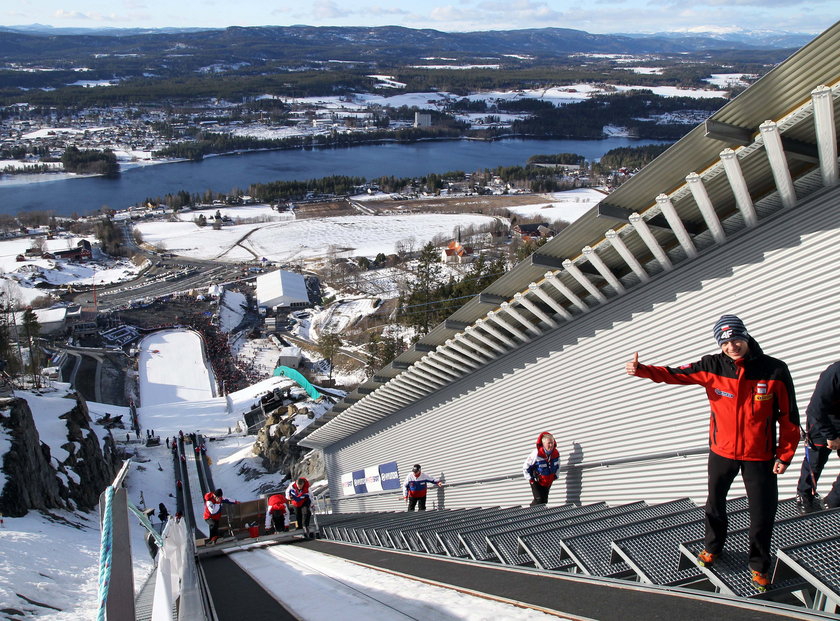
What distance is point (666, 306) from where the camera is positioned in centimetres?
589

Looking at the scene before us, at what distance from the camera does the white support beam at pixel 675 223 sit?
544 cm

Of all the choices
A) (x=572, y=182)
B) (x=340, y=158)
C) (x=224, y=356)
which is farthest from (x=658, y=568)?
(x=340, y=158)

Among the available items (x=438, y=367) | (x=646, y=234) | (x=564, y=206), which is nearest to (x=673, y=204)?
(x=646, y=234)

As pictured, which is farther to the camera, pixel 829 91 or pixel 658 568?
pixel 829 91

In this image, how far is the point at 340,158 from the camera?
357 feet

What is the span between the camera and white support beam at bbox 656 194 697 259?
544cm

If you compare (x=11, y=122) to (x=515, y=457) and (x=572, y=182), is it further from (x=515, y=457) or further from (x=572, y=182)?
(x=515, y=457)

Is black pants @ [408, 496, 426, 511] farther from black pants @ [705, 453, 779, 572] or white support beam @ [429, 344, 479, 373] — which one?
black pants @ [705, 453, 779, 572]

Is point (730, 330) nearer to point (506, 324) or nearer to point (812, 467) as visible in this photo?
point (812, 467)

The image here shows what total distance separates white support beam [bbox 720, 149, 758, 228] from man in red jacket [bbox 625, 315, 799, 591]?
115 inches

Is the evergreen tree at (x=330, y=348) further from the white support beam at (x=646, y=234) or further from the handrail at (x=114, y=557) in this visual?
the handrail at (x=114, y=557)

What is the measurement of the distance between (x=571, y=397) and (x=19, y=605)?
540cm

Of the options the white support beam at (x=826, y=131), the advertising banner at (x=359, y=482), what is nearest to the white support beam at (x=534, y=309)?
the white support beam at (x=826, y=131)

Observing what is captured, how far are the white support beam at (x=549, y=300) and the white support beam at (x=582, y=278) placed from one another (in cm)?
56
